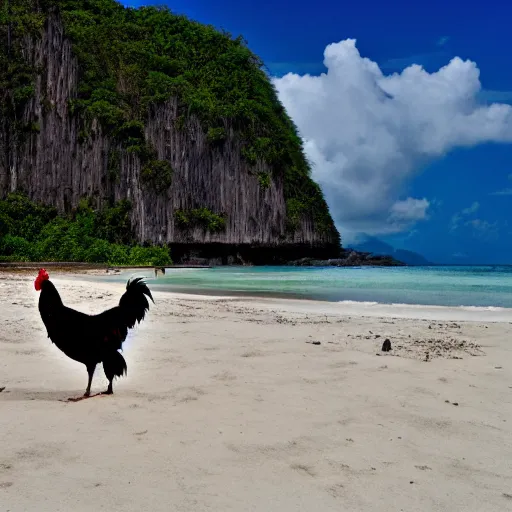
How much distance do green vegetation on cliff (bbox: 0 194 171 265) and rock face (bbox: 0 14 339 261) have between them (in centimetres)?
138

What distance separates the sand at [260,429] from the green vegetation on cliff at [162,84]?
49.1 m

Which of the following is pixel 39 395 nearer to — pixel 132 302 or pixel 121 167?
pixel 132 302

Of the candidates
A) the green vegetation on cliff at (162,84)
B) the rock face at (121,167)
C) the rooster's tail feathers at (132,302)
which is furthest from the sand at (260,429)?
the green vegetation on cliff at (162,84)

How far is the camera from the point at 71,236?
47.0m

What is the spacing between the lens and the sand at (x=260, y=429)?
85.3 inches

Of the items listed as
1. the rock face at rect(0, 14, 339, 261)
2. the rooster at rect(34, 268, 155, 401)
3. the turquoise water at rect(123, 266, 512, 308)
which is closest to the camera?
the rooster at rect(34, 268, 155, 401)

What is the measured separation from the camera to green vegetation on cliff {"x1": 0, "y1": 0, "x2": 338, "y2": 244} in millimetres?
51875

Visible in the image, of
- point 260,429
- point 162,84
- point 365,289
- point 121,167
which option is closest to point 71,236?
point 121,167

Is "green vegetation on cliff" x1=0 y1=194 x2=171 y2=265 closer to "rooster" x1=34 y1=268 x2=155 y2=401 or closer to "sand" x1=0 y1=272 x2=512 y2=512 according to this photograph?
"sand" x1=0 y1=272 x2=512 y2=512

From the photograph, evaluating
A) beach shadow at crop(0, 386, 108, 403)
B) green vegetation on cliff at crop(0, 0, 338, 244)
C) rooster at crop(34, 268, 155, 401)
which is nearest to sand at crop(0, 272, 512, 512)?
beach shadow at crop(0, 386, 108, 403)

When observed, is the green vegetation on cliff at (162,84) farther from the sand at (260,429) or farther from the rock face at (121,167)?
the sand at (260,429)

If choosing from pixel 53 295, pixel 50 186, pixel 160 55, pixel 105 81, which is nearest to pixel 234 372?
pixel 53 295

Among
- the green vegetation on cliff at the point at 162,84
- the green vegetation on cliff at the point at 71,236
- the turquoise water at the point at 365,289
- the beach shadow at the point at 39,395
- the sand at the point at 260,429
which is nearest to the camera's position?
the sand at the point at 260,429

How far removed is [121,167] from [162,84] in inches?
456
